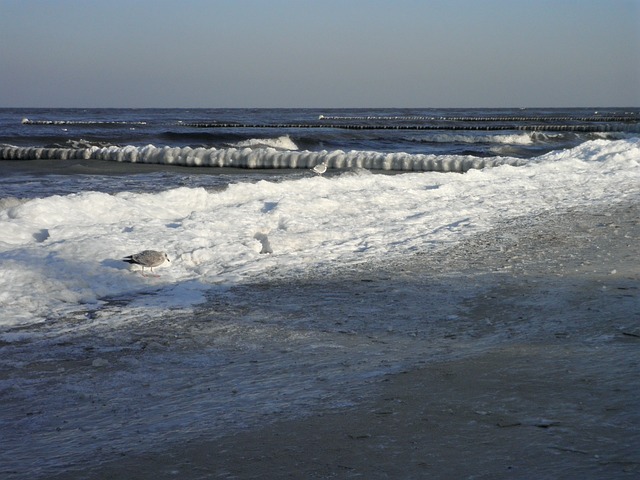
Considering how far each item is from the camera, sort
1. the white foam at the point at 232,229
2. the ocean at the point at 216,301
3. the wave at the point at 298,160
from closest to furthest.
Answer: the ocean at the point at 216,301 < the white foam at the point at 232,229 < the wave at the point at 298,160

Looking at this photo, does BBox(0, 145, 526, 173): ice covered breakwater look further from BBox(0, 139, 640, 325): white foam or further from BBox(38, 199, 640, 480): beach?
BBox(38, 199, 640, 480): beach

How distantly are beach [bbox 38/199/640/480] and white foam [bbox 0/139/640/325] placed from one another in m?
0.78

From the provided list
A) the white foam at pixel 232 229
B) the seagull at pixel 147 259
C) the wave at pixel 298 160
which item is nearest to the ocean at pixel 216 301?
the white foam at pixel 232 229

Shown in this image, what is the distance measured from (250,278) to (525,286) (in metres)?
1.88

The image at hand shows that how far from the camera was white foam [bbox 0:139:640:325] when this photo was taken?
5633mm

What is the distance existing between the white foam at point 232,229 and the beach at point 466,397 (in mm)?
785

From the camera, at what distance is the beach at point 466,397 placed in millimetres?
2881

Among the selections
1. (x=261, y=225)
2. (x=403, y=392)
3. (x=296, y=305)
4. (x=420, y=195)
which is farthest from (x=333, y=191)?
(x=403, y=392)

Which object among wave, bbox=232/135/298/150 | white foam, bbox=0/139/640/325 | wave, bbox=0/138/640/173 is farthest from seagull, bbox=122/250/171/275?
wave, bbox=232/135/298/150

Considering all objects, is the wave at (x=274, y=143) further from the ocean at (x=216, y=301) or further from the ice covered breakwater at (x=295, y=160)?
the ocean at (x=216, y=301)

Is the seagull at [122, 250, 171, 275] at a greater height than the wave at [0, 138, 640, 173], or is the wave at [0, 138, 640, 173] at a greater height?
the wave at [0, 138, 640, 173]

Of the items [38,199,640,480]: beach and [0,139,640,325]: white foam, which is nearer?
[38,199,640,480]: beach

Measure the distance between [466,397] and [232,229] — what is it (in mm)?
4285

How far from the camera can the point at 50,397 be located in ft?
11.9
